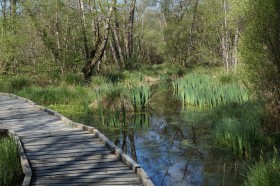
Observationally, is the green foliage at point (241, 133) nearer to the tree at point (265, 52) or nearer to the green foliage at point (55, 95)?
the tree at point (265, 52)

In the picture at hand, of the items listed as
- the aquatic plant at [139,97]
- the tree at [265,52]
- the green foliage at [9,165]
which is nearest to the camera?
the green foliage at [9,165]

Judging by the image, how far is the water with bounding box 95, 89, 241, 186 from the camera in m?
5.57

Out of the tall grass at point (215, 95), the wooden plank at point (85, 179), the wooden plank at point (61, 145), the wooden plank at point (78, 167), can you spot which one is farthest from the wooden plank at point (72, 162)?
the tall grass at point (215, 95)

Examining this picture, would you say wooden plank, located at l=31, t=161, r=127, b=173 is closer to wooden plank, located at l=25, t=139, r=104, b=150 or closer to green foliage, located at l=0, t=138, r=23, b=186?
green foliage, located at l=0, t=138, r=23, b=186

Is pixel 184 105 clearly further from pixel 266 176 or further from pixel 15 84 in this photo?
pixel 266 176

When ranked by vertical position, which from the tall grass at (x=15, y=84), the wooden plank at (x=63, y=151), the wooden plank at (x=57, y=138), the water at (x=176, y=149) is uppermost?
the tall grass at (x=15, y=84)

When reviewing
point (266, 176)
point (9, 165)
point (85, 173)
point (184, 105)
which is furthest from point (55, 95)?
point (266, 176)

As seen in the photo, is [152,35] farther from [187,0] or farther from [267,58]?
[267,58]

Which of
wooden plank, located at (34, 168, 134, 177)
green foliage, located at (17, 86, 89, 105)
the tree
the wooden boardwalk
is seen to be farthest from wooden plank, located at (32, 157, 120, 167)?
green foliage, located at (17, 86, 89, 105)

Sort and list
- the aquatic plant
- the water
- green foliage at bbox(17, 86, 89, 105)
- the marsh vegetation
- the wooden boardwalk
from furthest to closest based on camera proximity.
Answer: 1. green foliage at bbox(17, 86, 89, 105)
2. the aquatic plant
3. the marsh vegetation
4. the water
5. the wooden boardwalk

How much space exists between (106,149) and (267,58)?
12.3 ft

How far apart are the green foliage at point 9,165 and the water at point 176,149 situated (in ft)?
6.26

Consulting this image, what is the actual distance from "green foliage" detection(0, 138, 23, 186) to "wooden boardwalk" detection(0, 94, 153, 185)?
0.22m

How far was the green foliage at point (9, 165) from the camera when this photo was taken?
15.1ft
